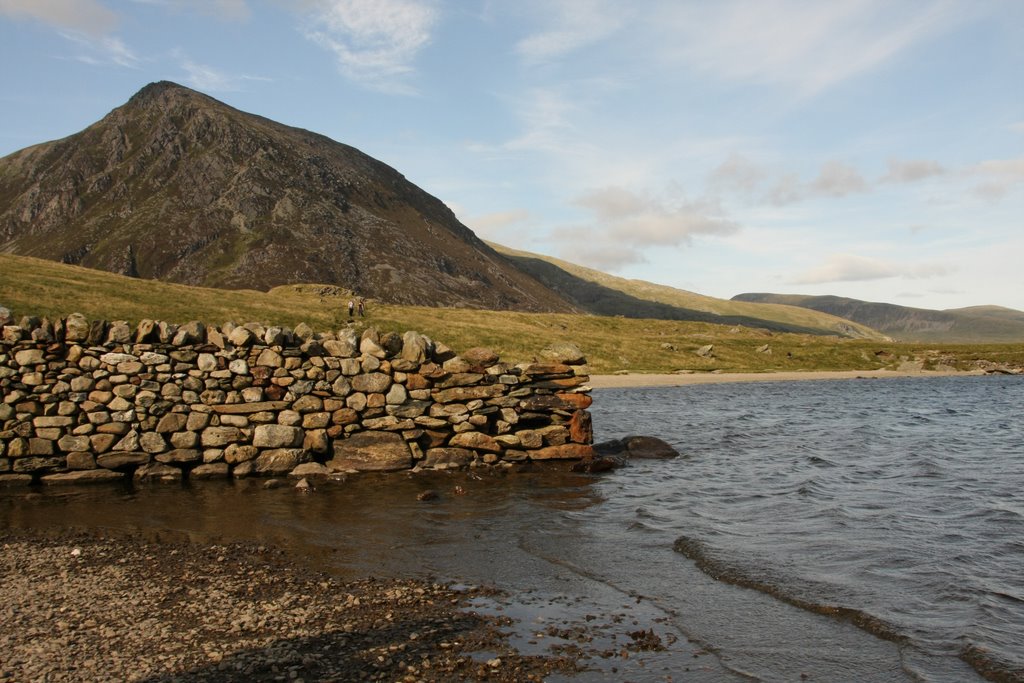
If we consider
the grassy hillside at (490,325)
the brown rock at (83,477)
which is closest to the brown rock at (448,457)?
the brown rock at (83,477)

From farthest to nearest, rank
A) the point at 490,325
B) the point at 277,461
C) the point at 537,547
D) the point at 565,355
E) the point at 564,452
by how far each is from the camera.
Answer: the point at 490,325
the point at 565,355
the point at 564,452
the point at 277,461
the point at 537,547

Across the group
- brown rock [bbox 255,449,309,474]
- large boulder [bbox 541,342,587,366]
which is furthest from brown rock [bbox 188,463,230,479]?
large boulder [bbox 541,342,587,366]

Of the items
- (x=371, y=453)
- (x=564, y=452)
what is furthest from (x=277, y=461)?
(x=564, y=452)

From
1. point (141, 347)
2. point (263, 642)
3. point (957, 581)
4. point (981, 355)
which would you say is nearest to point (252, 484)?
point (141, 347)

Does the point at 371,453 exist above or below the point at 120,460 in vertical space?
above

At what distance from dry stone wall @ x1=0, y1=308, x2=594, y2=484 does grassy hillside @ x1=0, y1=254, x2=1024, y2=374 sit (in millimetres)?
24175

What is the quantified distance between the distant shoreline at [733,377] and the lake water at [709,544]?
3228 centimetres

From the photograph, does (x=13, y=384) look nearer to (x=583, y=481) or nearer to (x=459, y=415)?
(x=459, y=415)

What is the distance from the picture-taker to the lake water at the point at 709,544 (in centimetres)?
749

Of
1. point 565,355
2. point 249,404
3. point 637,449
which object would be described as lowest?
point 637,449

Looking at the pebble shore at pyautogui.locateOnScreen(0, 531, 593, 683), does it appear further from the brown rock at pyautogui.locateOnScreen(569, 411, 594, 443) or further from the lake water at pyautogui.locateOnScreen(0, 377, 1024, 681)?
the brown rock at pyautogui.locateOnScreen(569, 411, 594, 443)

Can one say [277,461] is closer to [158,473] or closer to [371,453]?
[371,453]

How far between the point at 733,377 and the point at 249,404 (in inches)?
2255

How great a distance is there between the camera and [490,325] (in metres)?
70.6
